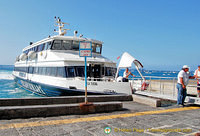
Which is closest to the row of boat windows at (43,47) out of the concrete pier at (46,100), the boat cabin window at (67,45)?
the boat cabin window at (67,45)

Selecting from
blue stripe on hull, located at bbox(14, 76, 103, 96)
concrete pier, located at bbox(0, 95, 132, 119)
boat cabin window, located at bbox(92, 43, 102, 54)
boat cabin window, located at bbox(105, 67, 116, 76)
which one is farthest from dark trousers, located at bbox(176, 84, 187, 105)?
boat cabin window, located at bbox(92, 43, 102, 54)

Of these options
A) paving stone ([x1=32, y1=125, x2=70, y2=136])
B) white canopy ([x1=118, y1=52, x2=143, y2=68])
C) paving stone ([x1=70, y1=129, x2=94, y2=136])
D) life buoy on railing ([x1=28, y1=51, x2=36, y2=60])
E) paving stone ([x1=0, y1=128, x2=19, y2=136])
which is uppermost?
life buoy on railing ([x1=28, y1=51, x2=36, y2=60])

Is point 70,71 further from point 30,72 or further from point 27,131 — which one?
point 27,131

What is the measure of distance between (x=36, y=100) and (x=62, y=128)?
2.93 m

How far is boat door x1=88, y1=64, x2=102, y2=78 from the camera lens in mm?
11802

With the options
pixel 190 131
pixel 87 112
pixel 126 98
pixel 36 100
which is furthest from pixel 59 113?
pixel 126 98

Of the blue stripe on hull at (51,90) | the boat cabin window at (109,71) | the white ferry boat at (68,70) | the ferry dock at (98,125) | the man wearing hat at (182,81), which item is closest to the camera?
the ferry dock at (98,125)

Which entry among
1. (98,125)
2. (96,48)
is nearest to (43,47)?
(96,48)

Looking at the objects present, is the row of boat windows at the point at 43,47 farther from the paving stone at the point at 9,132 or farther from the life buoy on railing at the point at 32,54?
the paving stone at the point at 9,132

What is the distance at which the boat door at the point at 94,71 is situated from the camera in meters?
11.8

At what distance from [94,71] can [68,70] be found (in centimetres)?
193

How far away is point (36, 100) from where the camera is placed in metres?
6.44

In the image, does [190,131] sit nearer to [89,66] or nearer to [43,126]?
[43,126]

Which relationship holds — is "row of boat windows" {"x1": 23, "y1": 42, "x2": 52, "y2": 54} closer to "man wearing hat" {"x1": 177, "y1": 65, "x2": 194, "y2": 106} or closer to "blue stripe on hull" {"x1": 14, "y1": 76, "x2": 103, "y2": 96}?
"blue stripe on hull" {"x1": 14, "y1": 76, "x2": 103, "y2": 96}
